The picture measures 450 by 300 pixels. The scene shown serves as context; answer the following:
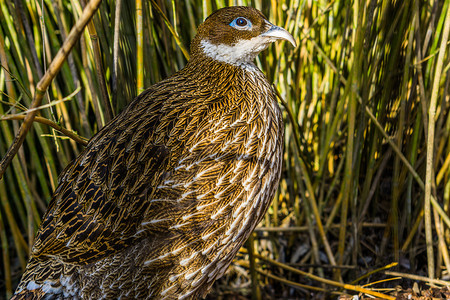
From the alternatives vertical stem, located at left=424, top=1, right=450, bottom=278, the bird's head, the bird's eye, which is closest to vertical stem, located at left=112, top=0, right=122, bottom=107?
the bird's head

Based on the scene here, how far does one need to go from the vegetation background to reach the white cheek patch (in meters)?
0.16

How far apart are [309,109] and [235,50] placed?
917mm

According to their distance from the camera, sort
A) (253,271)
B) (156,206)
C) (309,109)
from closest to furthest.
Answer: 1. (156,206)
2. (253,271)
3. (309,109)

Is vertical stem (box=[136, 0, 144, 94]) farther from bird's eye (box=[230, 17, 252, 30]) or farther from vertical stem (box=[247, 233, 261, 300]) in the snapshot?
vertical stem (box=[247, 233, 261, 300])

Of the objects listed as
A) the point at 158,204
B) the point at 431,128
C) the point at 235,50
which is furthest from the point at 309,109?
the point at 158,204

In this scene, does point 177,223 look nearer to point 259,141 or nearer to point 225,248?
point 225,248

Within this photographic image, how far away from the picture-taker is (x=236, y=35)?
1.76 metres

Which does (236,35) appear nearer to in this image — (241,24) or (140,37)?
(241,24)

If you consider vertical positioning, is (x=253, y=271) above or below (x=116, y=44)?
below

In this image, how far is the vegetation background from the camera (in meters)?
1.93

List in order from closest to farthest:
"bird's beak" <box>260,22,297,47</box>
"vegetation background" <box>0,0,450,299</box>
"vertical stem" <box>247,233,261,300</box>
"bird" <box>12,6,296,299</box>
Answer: "bird" <box>12,6,296,299</box>
"bird's beak" <box>260,22,297,47</box>
"vegetation background" <box>0,0,450,299</box>
"vertical stem" <box>247,233,261,300</box>

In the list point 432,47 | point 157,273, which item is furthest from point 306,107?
point 157,273

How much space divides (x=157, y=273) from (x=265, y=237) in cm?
100

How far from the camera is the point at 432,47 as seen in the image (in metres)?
1.97
